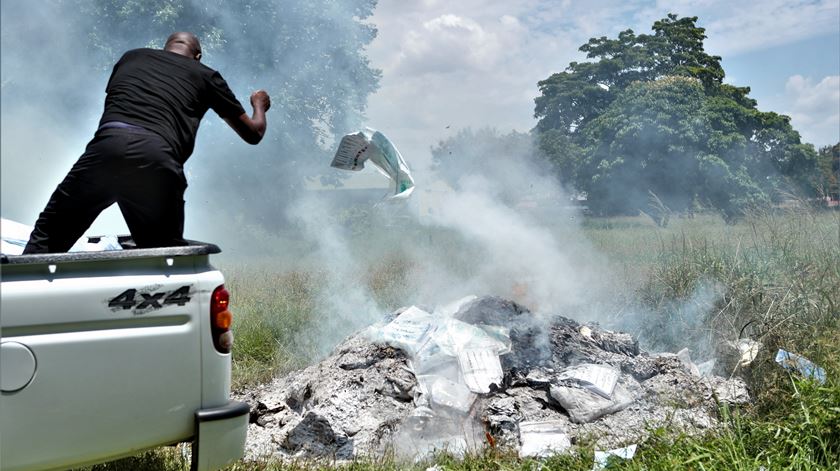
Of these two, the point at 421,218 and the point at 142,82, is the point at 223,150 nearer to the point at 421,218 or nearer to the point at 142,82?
the point at 421,218

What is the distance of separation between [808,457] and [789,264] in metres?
2.95

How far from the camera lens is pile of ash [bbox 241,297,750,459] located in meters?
4.24

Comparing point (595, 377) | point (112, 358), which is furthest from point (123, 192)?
point (595, 377)

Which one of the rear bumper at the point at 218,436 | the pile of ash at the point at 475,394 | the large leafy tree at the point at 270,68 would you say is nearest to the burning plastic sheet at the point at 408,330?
the pile of ash at the point at 475,394

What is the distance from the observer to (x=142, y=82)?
3371 millimetres

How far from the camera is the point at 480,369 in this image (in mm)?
4828

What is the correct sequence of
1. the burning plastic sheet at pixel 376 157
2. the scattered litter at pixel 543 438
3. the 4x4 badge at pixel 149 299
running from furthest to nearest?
1. the burning plastic sheet at pixel 376 157
2. the scattered litter at pixel 543 438
3. the 4x4 badge at pixel 149 299

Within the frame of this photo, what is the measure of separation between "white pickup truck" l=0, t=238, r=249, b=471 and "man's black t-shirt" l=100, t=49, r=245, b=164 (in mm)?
928

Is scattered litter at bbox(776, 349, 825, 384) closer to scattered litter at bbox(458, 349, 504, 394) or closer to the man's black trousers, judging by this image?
scattered litter at bbox(458, 349, 504, 394)

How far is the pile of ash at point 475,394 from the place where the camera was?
4.24 metres

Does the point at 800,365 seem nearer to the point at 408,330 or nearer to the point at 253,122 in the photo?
the point at 408,330

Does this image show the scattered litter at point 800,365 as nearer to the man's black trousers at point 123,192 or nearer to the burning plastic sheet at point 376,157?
the burning plastic sheet at point 376,157

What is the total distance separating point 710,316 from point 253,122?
4.40 m

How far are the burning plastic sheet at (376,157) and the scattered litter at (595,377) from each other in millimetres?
2028
